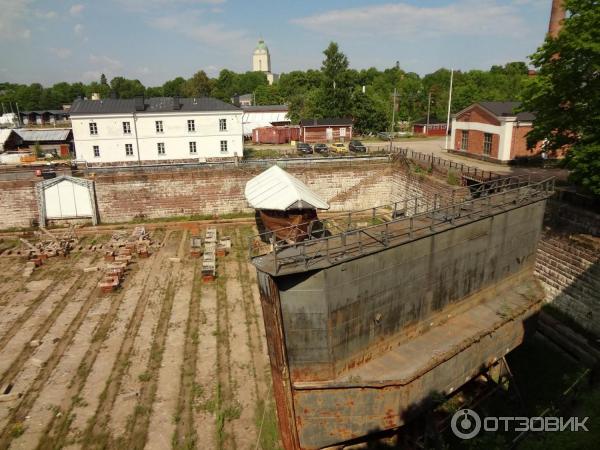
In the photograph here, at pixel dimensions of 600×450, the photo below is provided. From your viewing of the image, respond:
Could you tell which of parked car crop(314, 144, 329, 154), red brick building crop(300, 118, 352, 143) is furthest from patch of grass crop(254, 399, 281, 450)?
red brick building crop(300, 118, 352, 143)

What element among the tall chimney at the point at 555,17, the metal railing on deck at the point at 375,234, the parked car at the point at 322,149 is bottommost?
the parked car at the point at 322,149

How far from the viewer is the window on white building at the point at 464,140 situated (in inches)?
1400

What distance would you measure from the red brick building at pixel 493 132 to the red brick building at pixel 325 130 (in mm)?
17309

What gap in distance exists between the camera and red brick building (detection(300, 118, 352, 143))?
51406mm

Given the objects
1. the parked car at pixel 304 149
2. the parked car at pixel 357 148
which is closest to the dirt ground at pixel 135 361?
the parked car at pixel 304 149

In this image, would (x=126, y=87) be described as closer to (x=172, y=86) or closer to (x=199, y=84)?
(x=172, y=86)

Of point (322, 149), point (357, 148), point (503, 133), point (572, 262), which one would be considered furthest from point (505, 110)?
point (572, 262)

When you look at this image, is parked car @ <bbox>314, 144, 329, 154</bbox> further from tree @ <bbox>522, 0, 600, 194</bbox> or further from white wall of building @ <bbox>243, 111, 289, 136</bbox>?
white wall of building @ <bbox>243, 111, 289, 136</bbox>

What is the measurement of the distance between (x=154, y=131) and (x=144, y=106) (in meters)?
2.60

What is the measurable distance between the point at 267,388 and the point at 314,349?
338 centimetres

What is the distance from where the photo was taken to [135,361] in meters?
14.0

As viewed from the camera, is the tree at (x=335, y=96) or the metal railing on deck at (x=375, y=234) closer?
the metal railing on deck at (x=375, y=234)

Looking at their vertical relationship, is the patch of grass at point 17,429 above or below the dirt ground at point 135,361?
below

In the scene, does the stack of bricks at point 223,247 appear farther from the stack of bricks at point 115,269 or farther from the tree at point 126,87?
the tree at point 126,87
